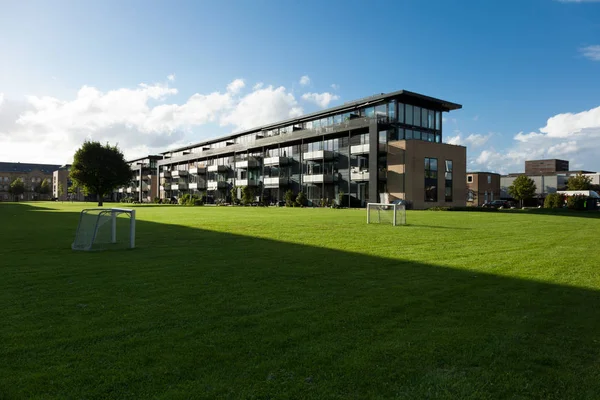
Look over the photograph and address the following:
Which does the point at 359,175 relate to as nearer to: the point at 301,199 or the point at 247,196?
the point at 301,199

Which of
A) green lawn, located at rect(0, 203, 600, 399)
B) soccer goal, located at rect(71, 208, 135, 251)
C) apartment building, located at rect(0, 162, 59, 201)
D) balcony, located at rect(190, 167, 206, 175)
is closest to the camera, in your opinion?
green lawn, located at rect(0, 203, 600, 399)

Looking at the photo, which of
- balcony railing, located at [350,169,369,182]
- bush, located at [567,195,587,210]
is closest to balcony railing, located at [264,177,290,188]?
balcony railing, located at [350,169,369,182]

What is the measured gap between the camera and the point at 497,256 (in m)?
11.3

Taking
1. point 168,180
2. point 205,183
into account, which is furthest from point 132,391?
point 168,180

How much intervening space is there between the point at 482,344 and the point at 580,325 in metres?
1.77

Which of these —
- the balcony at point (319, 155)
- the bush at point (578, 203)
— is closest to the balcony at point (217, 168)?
the balcony at point (319, 155)

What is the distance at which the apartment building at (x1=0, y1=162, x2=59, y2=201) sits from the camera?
6433 inches

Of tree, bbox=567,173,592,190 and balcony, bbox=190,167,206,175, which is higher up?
balcony, bbox=190,167,206,175

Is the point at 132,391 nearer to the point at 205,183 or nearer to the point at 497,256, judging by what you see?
the point at 497,256

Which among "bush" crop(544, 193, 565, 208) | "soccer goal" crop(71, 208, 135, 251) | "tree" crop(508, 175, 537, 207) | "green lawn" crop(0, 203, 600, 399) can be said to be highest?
"tree" crop(508, 175, 537, 207)

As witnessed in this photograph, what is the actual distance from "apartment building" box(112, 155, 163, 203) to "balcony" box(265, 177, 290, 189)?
64180 mm

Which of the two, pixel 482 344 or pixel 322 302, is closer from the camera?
pixel 482 344

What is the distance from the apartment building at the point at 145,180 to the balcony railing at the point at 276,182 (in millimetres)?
64182

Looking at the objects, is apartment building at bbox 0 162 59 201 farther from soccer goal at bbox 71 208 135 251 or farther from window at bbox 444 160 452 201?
soccer goal at bbox 71 208 135 251
